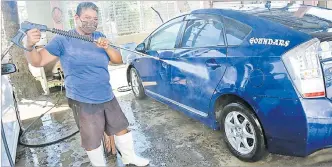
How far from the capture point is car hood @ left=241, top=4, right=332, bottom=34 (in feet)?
8.75

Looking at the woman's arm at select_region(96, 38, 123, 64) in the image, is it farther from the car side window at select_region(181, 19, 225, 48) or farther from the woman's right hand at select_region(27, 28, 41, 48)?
the car side window at select_region(181, 19, 225, 48)

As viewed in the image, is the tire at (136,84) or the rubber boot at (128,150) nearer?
the rubber boot at (128,150)

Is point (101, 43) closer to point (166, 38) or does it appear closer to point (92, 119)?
point (92, 119)

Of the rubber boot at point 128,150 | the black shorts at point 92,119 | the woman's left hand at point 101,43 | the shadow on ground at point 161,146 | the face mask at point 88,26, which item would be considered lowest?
the shadow on ground at point 161,146

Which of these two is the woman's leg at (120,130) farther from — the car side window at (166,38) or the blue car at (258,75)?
the car side window at (166,38)

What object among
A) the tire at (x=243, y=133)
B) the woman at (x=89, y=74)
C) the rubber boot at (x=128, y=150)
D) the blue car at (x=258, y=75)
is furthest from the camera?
the rubber boot at (x=128, y=150)

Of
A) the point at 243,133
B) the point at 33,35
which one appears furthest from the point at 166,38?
the point at 33,35

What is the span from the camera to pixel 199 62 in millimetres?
3305

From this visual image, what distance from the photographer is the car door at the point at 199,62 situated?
3105 millimetres

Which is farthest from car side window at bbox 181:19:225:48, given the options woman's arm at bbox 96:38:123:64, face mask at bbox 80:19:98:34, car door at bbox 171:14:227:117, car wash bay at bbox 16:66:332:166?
face mask at bbox 80:19:98:34

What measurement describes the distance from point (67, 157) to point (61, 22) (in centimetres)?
888

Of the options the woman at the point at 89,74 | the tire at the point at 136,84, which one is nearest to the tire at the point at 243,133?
the woman at the point at 89,74

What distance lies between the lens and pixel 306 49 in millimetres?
2381

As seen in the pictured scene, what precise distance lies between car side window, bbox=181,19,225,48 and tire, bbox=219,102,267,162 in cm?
70
